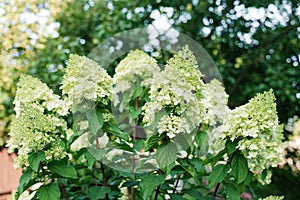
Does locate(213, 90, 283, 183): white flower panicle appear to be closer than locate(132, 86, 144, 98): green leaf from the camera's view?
Yes

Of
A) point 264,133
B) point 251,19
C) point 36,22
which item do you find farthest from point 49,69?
point 264,133

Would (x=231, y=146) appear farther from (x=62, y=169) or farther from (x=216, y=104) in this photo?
(x=62, y=169)

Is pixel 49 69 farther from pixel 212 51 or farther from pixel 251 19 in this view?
pixel 251 19

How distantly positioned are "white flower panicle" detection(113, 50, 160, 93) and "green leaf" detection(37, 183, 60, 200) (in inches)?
23.3

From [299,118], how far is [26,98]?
296 centimetres

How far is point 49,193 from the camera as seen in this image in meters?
1.68

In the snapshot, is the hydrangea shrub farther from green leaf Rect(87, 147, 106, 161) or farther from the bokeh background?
the bokeh background

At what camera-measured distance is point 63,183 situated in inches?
78.9

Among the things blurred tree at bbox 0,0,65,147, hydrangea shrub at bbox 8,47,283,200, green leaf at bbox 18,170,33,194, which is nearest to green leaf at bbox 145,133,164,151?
hydrangea shrub at bbox 8,47,283,200

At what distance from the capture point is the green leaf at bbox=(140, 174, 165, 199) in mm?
1633

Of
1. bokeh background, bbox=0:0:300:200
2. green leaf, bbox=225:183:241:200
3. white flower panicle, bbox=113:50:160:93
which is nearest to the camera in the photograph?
green leaf, bbox=225:183:241:200

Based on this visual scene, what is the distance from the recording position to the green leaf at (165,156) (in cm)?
160

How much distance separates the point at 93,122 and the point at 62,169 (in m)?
0.23

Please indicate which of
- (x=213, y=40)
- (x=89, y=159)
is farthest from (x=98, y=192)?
(x=213, y=40)
